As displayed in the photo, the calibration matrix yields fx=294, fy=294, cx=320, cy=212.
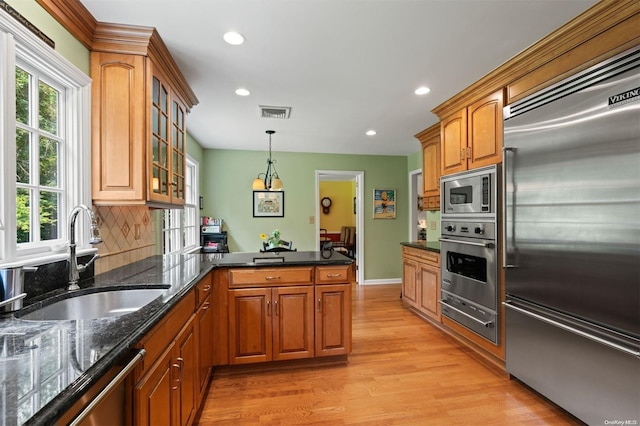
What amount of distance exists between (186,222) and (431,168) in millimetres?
3541

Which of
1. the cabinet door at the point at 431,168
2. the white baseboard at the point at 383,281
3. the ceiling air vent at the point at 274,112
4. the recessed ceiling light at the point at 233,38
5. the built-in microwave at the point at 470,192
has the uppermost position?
the recessed ceiling light at the point at 233,38

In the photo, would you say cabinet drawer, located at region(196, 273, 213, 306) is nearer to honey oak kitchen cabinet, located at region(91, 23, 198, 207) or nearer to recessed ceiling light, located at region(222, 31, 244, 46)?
honey oak kitchen cabinet, located at region(91, 23, 198, 207)

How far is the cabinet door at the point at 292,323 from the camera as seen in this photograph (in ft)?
7.65

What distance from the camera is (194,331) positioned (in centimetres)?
174

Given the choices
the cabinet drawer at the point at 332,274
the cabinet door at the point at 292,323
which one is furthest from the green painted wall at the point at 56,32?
the cabinet drawer at the point at 332,274

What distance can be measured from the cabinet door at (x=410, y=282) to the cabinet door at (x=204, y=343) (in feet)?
8.05

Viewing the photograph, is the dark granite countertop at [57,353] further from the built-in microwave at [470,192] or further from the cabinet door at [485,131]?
the cabinet door at [485,131]

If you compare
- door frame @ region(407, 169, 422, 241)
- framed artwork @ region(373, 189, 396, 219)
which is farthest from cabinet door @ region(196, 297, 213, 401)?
door frame @ region(407, 169, 422, 241)

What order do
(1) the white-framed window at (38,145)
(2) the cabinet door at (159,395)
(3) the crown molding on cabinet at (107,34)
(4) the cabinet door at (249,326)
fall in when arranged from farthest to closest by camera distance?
(4) the cabinet door at (249,326)
(3) the crown molding on cabinet at (107,34)
(1) the white-framed window at (38,145)
(2) the cabinet door at (159,395)

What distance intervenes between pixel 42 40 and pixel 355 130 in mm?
3114

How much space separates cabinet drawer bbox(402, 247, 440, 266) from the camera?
3189 millimetres

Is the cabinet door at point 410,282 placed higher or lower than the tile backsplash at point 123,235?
lower

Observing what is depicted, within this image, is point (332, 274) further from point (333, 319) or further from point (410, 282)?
point (410, 282)

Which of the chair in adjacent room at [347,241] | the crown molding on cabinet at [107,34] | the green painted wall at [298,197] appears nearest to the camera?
the crown molding on cabinet at [107,34]
